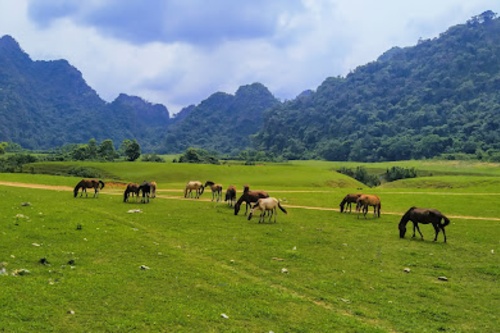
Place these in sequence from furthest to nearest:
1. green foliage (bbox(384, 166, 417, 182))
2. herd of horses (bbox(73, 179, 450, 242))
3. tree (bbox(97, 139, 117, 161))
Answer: tree (bbox(97, 139, 117, 161)) → green foliage (bbox(384, 166, 417, 182)) → herd of horses (bbox(73, 179, 450, 242))

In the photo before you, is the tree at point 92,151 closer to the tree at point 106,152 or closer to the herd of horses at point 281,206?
the tree at point 106,152

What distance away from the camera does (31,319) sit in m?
10.4

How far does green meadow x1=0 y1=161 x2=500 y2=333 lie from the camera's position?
1131 centimetres

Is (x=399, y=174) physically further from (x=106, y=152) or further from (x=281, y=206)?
(x=281, y=206)

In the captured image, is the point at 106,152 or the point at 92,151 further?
the point at 106,152

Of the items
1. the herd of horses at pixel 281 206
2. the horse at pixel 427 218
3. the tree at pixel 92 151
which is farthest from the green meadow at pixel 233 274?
the tree at pixel 92 151

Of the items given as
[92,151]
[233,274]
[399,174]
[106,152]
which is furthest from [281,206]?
[92,151]

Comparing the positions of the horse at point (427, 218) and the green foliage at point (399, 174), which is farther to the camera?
the green foliage at point (399, 174)

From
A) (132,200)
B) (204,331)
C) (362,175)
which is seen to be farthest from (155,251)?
(362,175)

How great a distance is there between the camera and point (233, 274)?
15.5 metres

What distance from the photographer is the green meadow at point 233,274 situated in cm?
1131

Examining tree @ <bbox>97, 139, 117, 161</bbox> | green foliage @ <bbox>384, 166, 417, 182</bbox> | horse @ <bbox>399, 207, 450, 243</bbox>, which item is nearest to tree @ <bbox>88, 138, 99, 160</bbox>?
tree @ <bbox>97, 139, 117, 161</bbox>

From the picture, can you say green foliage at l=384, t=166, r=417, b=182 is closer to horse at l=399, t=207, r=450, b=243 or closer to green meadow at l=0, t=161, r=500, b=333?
green meadow at l=0, t=161, r=500, b=333

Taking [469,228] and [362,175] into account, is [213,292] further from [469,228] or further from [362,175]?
[362,175]
